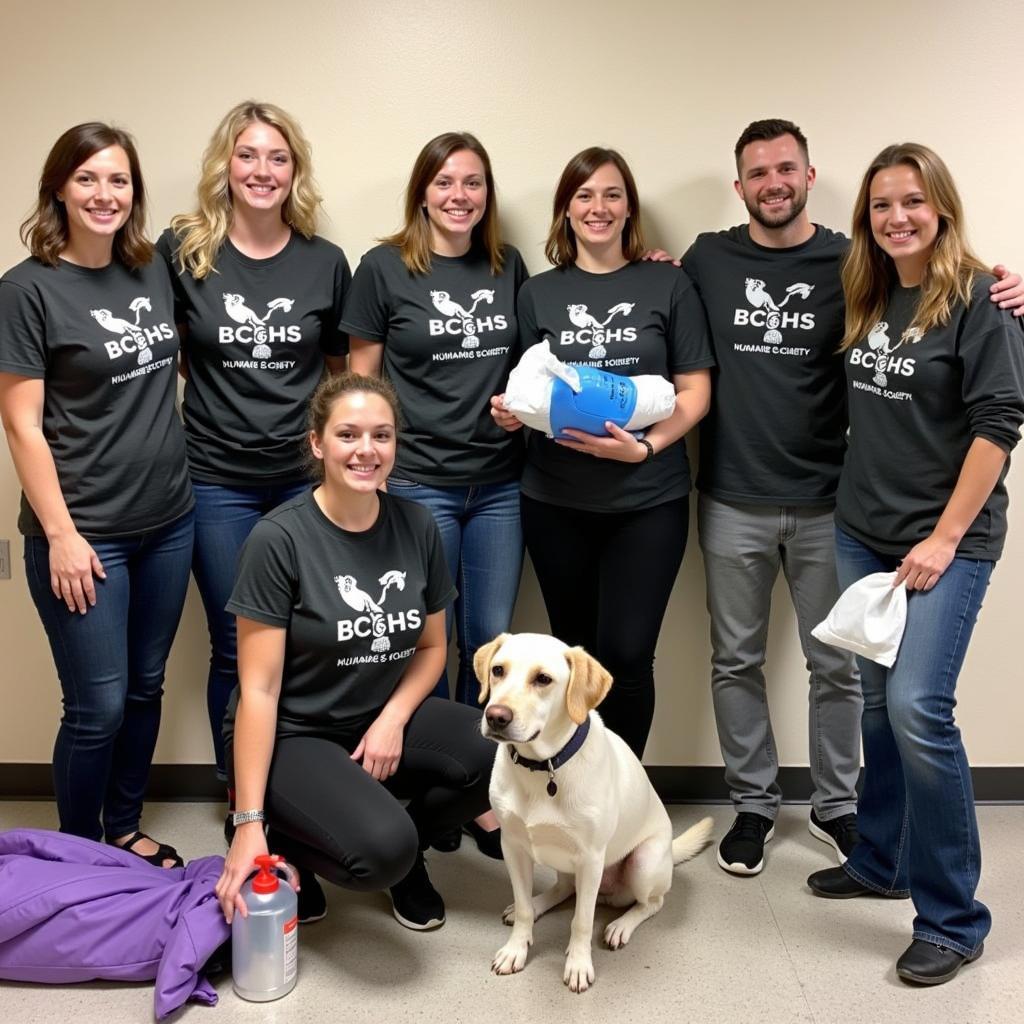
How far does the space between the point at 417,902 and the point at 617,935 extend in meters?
0.45

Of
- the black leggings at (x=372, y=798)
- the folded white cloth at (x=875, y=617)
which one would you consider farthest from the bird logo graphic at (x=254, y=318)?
the folded white cloth at (x=875, y=617)

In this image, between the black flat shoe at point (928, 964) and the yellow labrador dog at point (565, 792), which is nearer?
the yellow labrador dog at point (565, 792)

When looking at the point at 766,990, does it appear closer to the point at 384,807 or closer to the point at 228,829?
the point at 384,807

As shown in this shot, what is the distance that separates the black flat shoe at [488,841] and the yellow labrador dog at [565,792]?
1.08 feet

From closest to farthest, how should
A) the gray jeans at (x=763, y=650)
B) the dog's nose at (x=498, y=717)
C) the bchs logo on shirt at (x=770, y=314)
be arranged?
the dog's nose at (x=498, y=717) → the bchs logo on shirt at (x=770, y=314) → the gray jeans at (x=763, y=650)

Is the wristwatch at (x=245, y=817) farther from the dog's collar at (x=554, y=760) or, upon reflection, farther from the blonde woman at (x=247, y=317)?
the blonde woman at (x=247, y=317)

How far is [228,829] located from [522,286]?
151 cm

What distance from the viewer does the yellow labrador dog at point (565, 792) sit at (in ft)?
6.24

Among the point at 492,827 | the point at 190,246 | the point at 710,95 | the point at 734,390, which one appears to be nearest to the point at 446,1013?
the point at 492,827

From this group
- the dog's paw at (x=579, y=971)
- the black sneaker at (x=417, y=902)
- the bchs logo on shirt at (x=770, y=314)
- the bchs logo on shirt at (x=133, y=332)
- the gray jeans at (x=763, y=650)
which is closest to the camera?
the dog's paw at (x=579, y=971)

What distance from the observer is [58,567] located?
7.09 ft

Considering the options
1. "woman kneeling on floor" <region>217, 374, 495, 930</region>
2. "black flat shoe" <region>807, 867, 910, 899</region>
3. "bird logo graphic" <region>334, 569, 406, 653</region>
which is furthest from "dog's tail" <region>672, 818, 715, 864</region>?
"bird logo graphic" <region>334, 569, 406, 653</region>

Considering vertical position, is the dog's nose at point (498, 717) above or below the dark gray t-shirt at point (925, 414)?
below

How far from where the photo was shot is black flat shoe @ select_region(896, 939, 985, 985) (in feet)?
6.76
